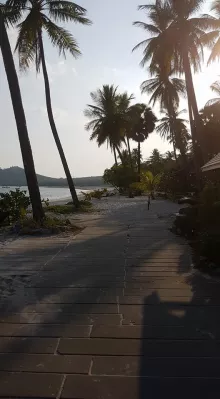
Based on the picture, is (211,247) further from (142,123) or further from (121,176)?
(142,123)

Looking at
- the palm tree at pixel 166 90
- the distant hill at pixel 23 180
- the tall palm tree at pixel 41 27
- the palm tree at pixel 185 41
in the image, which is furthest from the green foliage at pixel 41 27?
the distant hill at pixel 23 180

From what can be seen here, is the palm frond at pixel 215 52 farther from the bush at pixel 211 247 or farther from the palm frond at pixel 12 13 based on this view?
the bush at pixel 211 247

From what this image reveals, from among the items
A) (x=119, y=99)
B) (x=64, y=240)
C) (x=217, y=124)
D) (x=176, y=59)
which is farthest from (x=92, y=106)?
(x=64, y=240)

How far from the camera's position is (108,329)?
3.39 meters

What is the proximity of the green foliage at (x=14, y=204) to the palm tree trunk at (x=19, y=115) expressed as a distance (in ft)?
5.04

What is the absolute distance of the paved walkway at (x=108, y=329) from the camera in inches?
98.1

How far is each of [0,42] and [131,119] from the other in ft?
95.5

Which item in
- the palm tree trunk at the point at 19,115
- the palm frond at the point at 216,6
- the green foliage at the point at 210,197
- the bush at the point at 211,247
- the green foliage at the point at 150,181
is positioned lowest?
the bush at the point at 211,247

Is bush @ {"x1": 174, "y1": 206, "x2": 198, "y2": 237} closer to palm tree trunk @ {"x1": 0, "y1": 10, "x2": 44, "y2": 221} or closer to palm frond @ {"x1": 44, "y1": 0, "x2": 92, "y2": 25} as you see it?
palm tree trunk @ {"x1": 0, "y1": 10, "x2": 44, "y2": 221}

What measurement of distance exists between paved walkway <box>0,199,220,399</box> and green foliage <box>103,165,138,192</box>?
1324 inches

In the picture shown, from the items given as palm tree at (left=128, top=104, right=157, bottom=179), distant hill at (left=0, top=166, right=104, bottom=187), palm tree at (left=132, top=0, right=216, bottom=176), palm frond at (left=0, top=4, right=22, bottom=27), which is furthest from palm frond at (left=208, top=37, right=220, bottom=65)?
distant hill at (left=0, top=166, right=104, bottom=187)

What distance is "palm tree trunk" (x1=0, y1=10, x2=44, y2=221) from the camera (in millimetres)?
10727

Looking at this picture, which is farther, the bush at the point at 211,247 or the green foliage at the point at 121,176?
the green foliage at the point at 121,176

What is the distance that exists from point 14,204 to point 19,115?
3150mm
